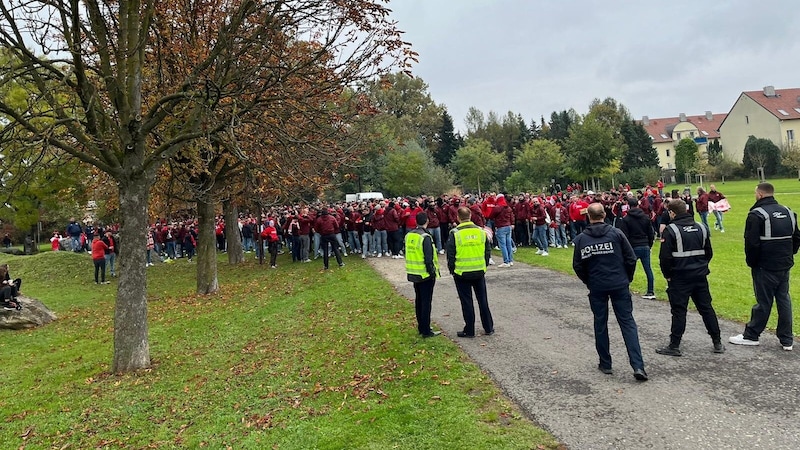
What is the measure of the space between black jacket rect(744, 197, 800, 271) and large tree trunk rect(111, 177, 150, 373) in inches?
347

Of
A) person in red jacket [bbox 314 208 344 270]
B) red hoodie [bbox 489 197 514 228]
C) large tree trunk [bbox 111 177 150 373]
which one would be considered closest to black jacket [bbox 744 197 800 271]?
red hoodie [bbox 489 197 514 228]

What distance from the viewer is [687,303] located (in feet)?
21.4

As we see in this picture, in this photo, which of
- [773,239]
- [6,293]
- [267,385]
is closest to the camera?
Answer: [773,239]

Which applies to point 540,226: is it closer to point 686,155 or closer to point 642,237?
point 642,237

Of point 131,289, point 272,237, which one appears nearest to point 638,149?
point 272,237

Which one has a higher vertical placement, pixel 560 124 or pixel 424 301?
pixel 560 124

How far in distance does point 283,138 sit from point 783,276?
7.76 metres

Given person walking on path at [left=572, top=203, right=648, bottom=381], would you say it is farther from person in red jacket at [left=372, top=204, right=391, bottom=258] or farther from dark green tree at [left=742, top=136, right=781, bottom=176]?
dark green tree at [left=742, top=136, right=781, bottom=176]

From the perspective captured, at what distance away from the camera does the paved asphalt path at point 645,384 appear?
179 inches

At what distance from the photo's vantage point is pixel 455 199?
1888 cm

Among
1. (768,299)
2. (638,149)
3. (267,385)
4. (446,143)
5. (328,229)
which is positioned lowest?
(267,385)

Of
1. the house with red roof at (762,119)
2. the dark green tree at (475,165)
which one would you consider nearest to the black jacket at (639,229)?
the dark green tree at (475,165)

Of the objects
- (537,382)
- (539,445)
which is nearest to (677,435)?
(539,445)

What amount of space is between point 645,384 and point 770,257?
2.67m
